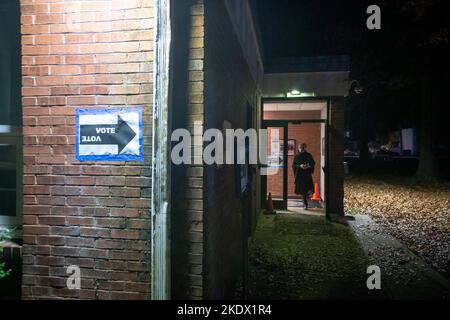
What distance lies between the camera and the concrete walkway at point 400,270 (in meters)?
4.91

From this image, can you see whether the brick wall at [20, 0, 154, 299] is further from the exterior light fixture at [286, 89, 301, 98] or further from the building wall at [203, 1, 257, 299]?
the exterior light fixture at [286, 89, 301, 98]

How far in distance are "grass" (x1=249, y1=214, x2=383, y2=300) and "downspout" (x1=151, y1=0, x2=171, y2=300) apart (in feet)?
8.19

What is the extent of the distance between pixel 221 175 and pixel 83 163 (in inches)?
56.8

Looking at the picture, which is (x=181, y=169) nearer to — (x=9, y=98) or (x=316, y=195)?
(x=9, y=98)

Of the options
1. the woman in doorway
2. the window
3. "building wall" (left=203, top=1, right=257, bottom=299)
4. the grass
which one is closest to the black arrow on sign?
"building wall" (left=203, top=1, right=257, bottom=299)

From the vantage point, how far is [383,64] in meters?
17.4

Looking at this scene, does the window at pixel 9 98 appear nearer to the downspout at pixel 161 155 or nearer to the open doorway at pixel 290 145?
the downspout at pixel 161 155

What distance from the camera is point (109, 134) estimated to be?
9.48ft

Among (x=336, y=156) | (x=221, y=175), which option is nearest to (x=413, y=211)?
(x=336, y=156)

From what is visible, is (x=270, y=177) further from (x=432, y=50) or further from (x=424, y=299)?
(x=432, y=50)

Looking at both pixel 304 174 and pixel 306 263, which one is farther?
pixel 304 174

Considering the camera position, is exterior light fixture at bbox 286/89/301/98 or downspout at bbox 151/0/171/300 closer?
downspout at bbox 151/0/171/300

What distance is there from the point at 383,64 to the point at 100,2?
685 inches

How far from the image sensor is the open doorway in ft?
34.4
